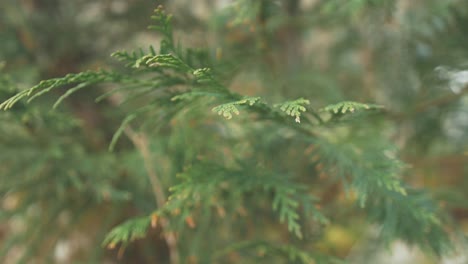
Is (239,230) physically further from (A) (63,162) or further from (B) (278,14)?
(B) (278,14)

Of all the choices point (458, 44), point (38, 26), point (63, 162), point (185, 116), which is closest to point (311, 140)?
point (185, 116)

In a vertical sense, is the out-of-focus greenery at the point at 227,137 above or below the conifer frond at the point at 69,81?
below

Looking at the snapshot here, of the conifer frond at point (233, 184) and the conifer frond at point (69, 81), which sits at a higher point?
the conifer frond at point (69, 81)

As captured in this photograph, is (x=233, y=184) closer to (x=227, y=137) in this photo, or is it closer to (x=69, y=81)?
(x=227, y=137)

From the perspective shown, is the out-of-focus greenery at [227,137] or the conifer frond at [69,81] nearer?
the conifer frond at [69,81]

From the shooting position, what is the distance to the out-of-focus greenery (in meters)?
0.79

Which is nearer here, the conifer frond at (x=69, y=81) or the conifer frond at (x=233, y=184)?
the conifer frond at (x=69, y=81)

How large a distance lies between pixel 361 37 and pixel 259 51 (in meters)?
0.45

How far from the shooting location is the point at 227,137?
39.5 inches

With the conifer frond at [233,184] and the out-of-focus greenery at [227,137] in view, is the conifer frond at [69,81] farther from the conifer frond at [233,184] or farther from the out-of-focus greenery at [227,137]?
the conifer frond at [233,184]

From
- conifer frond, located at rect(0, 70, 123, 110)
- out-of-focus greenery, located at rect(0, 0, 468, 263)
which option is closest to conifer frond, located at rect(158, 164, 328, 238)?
out-of-focus greenery, located at rect(0, 0, 468, 263)

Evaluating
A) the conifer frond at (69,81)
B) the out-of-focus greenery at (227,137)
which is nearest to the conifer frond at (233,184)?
the out-of-focus greenery at (227,137)

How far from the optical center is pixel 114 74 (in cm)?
69

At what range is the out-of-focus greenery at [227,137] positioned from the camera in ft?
2.60
